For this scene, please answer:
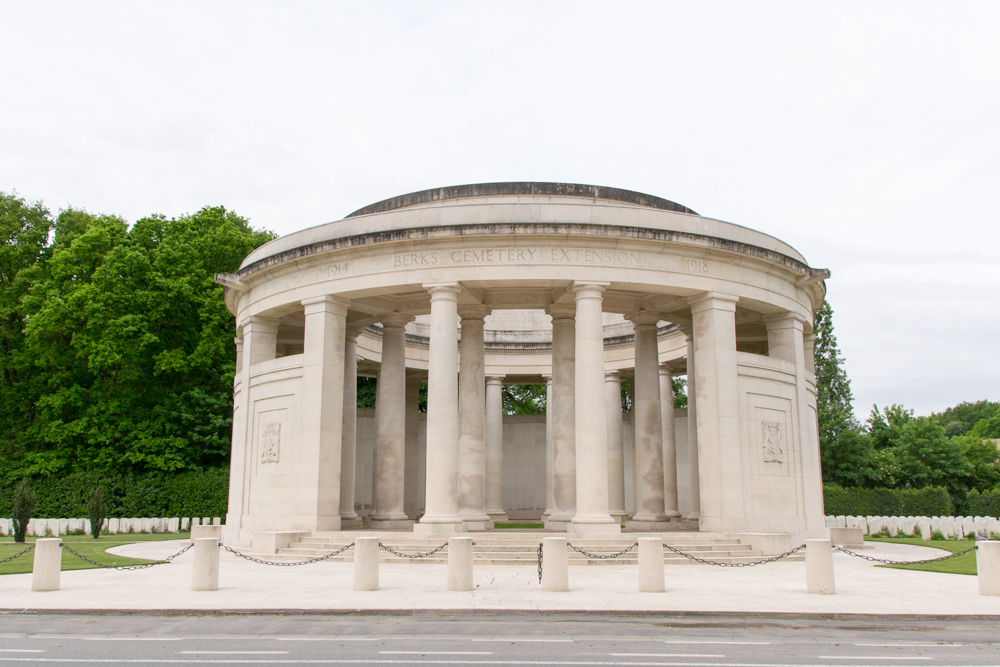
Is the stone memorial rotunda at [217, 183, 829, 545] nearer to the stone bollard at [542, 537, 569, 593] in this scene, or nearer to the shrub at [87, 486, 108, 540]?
the stone bollard at [542, 537, 569, 593]

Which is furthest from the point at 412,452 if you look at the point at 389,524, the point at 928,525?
the point at 928,525

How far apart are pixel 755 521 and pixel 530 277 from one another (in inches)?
536

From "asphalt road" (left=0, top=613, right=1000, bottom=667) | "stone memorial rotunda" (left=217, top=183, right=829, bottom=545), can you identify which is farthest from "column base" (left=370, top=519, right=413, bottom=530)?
"asphalt road" (left=0, top=613, right=1000, bottom=667)

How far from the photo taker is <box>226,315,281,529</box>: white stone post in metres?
38.1

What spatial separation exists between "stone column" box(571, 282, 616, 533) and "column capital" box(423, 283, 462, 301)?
486cm

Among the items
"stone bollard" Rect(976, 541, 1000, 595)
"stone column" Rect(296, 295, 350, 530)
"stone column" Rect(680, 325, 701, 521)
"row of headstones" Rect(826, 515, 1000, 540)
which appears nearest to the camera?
"stone bollard" Rect(976, 541, 1000, 595)

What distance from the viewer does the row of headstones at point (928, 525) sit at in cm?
4606

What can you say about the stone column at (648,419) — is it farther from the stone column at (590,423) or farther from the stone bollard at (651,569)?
the stone bollard at (651,569)

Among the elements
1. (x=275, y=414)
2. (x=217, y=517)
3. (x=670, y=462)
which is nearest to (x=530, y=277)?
(x=275, y=414)

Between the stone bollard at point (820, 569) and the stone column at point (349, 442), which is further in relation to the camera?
the stone column at point (349, 442)

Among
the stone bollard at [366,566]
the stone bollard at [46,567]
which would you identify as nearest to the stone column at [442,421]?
the stone bollard at [366,566]

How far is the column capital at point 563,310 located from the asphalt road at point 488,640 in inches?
892

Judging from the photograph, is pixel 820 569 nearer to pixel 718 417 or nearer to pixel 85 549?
pixel 718 417

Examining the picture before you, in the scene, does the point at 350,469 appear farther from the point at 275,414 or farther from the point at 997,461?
the point at 997,461
